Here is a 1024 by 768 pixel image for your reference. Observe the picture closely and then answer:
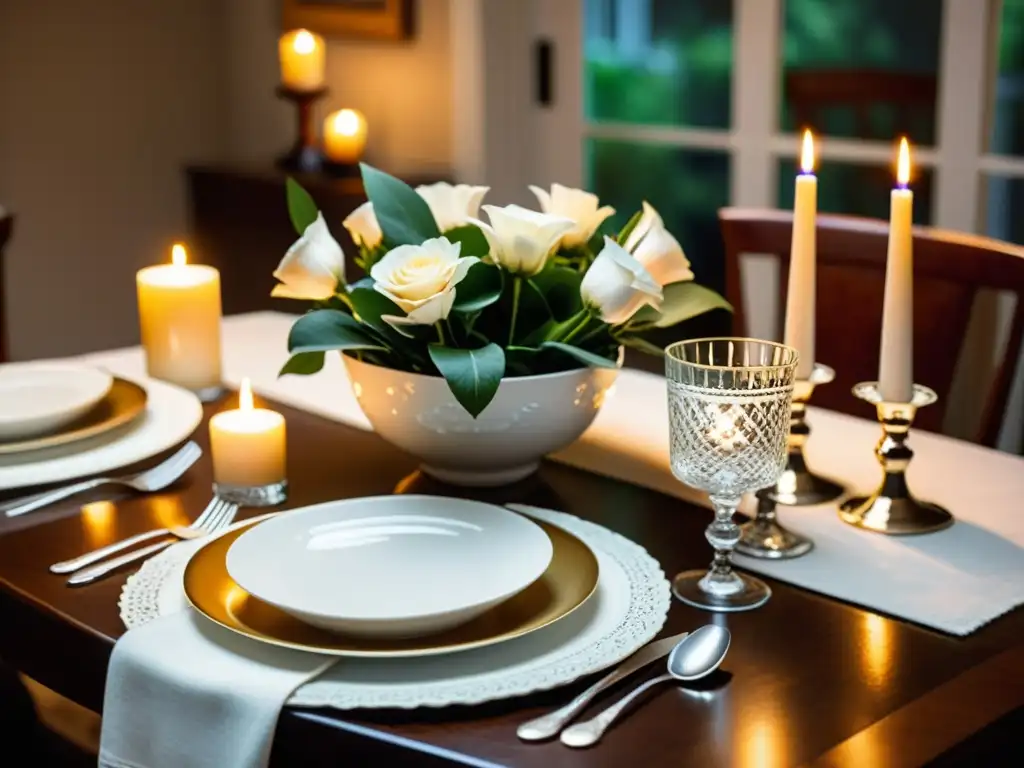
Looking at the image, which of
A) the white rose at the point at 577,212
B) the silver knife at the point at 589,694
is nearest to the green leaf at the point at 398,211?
the white rose at the point at 577,212

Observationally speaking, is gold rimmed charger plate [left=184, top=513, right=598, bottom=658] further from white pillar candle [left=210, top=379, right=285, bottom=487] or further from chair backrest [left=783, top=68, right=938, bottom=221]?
chair backrest [left=783, top=68, right=938, bottom=221]

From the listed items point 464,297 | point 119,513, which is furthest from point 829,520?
point 119,513

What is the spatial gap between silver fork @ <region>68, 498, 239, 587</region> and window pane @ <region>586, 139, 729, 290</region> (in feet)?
5.82

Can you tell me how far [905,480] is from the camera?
1140 millimetres

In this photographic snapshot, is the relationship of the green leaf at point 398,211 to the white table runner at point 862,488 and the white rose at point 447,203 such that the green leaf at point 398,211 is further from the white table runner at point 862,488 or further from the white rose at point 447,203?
the white table runner at point 862,488

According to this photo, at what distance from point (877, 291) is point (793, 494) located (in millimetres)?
606

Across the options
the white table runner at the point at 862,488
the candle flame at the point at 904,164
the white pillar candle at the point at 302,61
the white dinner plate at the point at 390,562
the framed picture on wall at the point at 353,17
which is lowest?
the white table runner at the point at 862,488

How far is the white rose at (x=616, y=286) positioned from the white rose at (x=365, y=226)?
0.75 feet

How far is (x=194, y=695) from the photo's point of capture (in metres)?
0.83

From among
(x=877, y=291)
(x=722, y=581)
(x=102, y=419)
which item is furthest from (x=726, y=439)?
(x=877, y=291)

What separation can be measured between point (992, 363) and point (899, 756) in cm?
166

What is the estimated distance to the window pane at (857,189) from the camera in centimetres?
239

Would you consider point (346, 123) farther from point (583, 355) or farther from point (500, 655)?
point (500, 655)

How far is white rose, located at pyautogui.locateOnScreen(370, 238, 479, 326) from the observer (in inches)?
40.2
